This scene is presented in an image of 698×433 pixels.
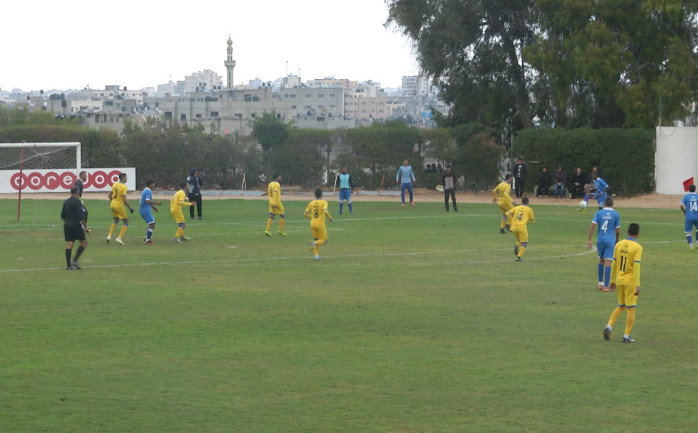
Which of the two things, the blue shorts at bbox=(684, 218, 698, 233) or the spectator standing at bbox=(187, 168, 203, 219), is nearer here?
the blue shorts at bbox=(684, 218, 698, 233)

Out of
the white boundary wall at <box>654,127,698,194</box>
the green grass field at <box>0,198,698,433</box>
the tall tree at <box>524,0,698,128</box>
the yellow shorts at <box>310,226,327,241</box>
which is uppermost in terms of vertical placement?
the tall tree at <box>524,0,698,128</box>

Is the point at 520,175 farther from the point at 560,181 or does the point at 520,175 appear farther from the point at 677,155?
the point at 677,155

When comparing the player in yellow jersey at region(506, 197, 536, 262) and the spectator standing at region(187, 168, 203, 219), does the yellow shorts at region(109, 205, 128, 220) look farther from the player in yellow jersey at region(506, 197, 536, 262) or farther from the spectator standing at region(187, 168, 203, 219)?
the player in yellow jersey at region(506, 197, 536, 262)

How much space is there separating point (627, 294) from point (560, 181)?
3916 cm

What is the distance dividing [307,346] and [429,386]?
2.94m

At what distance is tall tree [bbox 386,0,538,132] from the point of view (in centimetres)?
6044

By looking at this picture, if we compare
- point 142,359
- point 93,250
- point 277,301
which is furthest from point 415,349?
point 93,250

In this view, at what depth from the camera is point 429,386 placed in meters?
12.7

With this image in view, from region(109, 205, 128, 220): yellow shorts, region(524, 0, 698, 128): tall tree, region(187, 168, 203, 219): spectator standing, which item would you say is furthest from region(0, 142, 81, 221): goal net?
region(524, 0, 698, 128): tall tree

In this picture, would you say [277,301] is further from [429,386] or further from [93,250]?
[93,250]

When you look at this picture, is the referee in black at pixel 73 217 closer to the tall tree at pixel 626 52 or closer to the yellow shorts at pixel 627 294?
the yellow shorts at pixel 627 294

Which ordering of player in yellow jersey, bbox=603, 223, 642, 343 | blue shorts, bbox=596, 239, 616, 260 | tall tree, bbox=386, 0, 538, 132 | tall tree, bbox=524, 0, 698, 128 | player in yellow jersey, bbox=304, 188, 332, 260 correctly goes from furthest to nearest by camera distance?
tall tree, bbox=386, 0, 538, 132 → tall tree, bbox=524, 0, 698, 128 → player in yellow jersey, bbox=304, 188, 332, 260 → blue shorts, bbox=596, 239, 616, 260 → player in yellow jersey, bbox=603, 223, 642, 343

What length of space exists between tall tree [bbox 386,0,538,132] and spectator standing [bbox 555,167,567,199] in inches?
386

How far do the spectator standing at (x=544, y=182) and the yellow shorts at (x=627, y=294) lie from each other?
40.0 m
